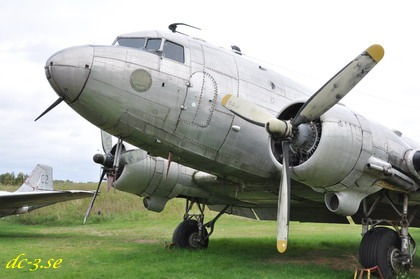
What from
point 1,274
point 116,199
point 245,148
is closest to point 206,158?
point 245,148

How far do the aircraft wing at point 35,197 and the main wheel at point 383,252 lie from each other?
43.0 feet

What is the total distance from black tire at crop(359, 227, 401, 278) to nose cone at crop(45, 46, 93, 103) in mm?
6057

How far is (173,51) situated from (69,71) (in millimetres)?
2152

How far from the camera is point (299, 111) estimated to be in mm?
7531

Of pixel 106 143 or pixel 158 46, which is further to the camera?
pixel 106 143

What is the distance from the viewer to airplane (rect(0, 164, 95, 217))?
18.8 m

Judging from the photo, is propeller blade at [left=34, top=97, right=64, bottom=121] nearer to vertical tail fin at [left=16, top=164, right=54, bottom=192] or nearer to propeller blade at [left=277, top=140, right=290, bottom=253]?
propeller blade at [left=277, top=140, right=290, bottom=253]

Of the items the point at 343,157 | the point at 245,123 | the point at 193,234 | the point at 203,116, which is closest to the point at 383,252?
the point at 343,157

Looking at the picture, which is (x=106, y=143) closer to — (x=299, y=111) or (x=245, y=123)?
(x=245, y=123)

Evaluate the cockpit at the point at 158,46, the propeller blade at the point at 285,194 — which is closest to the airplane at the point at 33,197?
the cockpit at the point at 158,46

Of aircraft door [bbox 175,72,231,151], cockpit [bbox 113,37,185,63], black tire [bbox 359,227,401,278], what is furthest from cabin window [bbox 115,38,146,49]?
black tire [bbox 359,227,401,278]

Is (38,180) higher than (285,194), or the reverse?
(285,194)

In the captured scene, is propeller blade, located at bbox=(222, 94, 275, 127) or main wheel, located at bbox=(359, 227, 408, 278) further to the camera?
main wheel, located at bbox=(359, 227, 408, 278)

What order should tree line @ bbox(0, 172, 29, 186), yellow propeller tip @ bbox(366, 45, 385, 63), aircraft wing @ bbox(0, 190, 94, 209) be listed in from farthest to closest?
tree line @ bbox(0, 172, 29, 186), aircraft wing @ bbox(0, 190, 94, 209), yellow propeller tip @ bbox(366, 45, 385, 63)
